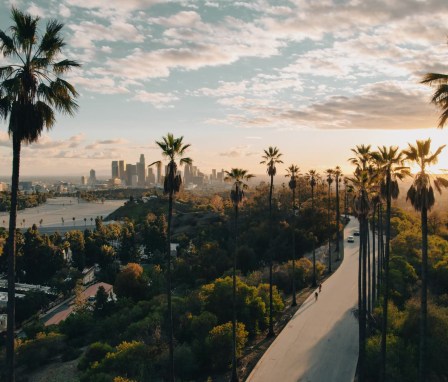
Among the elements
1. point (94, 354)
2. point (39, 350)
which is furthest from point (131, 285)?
point (94, 354)

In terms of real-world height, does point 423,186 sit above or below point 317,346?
above

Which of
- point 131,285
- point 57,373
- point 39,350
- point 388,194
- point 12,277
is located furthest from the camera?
point 131,285

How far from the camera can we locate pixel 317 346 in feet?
100

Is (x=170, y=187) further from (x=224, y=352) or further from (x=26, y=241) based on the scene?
(x=26, y=241)

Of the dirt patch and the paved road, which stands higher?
the paved road

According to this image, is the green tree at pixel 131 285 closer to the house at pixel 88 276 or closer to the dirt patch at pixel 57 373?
the dirt patch at pixel 57 373

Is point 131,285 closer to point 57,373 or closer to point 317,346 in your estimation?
point 57,373

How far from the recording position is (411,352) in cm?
2469

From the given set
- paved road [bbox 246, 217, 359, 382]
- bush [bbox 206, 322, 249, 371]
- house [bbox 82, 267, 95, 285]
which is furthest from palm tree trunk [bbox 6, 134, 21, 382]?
house [bbox 82, 267, 95, 285]

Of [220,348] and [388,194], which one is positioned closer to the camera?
[388,194]

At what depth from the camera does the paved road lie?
26031mm

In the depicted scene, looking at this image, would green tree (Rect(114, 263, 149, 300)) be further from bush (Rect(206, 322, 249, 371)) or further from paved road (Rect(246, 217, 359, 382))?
bush (Rect(206, 322, 249, 371))

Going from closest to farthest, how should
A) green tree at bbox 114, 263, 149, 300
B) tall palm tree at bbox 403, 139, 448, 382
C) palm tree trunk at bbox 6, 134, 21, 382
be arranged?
palm tree trunk at bbox 6, 134, 21, 382 → tall palm tree at bbox 403, 139, 448, 382 → green tree at bbox 114, 263, 149, 300

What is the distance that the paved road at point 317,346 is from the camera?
1025 inches
